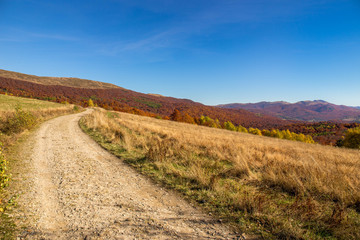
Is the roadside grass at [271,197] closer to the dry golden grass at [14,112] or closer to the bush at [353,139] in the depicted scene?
the dry golden grass at [14,112]

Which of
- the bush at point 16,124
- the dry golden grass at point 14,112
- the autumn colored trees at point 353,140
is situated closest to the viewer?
the dry golden grass at point 14,112

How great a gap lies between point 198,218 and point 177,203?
76 centimetres

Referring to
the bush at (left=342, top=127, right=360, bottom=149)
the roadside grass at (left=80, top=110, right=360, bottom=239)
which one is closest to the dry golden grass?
the roadside grass at (left=80, top=110, right=360, bottom=239)

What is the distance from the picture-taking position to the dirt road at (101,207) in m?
2.99

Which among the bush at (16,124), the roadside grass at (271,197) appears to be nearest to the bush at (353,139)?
the roadside grass at (271,197)

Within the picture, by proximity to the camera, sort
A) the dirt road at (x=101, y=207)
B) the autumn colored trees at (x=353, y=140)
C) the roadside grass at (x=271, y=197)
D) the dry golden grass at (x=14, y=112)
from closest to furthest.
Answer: the dirt road at (x=101, y=207) → the roadside grass at (x=271, y=197) → the dry golden grass at (x=14, y=112) → the autumn colored trees at (x=353, y=140)

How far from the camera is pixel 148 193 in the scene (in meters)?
4.60

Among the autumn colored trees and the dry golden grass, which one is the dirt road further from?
the autumn colored trees

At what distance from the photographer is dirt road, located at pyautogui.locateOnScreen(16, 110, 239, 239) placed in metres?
2.99

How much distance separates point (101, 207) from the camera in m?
3.78

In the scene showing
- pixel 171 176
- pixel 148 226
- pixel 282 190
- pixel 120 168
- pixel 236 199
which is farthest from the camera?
pixel 120 168

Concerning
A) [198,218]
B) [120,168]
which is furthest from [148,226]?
[120,168]

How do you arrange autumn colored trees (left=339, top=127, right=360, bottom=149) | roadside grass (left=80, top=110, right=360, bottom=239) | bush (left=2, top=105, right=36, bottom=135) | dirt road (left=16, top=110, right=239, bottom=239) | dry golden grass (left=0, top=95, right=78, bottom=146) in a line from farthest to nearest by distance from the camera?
autumn colored trees (left=339, top=127, right=360, bottom=149) → bush (left=2, top=105, right=36, bottom=135) → dry golden grass (left=0, top=95, right=78, bottom=146) → roadside grass (left=80, top=110, right=360, bottom=239) → dirt road (left=16, top=110, right=239, bottom=239)

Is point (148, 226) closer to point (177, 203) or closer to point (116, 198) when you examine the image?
point (177, 203)
